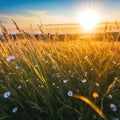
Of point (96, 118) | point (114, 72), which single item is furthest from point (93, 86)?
point (114, 72)

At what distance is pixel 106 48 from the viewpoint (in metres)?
3.62

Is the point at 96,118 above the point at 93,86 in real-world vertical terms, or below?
below

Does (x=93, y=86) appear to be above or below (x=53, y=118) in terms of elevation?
above

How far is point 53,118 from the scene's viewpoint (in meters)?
2.53

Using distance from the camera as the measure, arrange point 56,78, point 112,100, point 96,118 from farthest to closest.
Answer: point 56,78 < point 112,100 < point 96,118

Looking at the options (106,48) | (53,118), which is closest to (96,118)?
(53,118)

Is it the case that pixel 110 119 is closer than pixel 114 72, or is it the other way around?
Answer: pixel 110 119

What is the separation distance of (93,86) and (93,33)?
208 centimetres

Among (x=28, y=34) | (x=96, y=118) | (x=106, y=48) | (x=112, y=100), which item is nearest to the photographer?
(x=96, y=118)

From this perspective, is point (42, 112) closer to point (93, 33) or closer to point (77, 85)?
point (77, 85)

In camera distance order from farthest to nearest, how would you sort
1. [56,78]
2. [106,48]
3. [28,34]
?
[28,34], [106,48], [56,78]

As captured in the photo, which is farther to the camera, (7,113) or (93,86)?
(7,113)

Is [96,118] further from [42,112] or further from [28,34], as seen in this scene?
[28,34]

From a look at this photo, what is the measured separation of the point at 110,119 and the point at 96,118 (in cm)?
14
